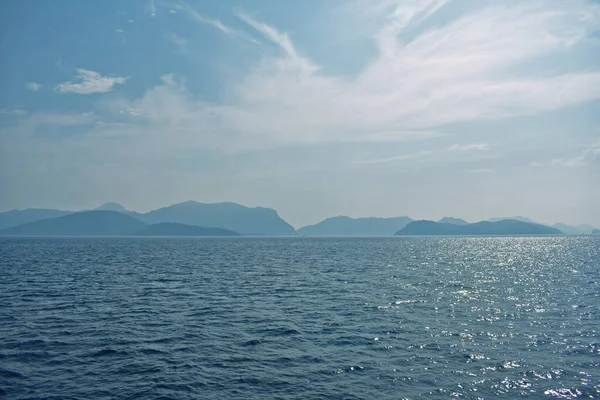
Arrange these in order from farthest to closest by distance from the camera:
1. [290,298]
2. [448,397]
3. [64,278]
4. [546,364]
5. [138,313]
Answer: [64,278] → [290,298] → [138,313] → [546,364] → [448,397]

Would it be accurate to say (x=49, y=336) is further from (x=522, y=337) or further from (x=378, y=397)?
(x=522, y=337)

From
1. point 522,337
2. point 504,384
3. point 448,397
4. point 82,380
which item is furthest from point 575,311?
point 82,380

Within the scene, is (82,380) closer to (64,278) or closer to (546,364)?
(546,364)

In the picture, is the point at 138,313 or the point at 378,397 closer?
the point at 378,397

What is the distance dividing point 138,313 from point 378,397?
103ft

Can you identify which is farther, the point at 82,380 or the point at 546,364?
the point at 546,364

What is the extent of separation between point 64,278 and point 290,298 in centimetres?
4761

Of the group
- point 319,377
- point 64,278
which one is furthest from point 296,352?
point 64,278

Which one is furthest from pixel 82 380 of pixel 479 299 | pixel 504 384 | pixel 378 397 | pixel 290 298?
pixel 479 299

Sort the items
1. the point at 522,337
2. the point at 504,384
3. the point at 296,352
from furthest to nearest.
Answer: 1. the point at 522,337
2. the point at 296,352
3. the point at 504,384

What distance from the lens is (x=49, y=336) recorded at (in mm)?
34656

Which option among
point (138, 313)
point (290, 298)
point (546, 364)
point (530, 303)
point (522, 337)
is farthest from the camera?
point (290, 298)

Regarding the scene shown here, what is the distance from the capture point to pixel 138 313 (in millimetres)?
44281

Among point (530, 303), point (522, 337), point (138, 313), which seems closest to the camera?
point (522, 337)
